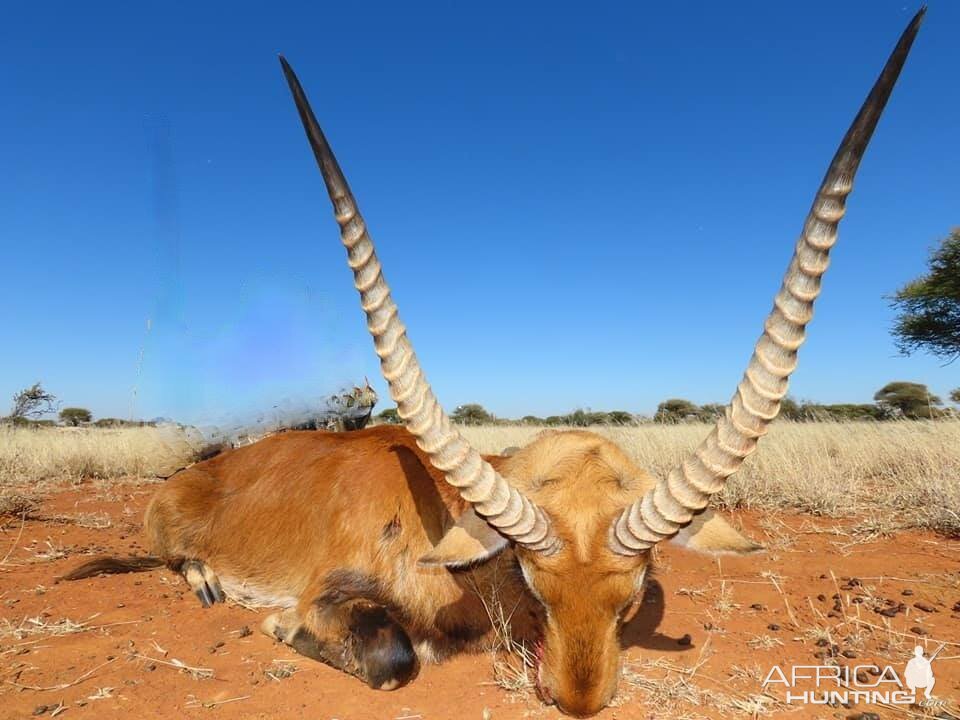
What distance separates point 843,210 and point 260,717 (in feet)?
11.5

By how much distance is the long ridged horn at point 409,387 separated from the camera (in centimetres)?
264

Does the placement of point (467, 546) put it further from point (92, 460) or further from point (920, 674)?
point (92, 460)

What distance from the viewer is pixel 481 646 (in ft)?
12.3

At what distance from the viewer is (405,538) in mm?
3928

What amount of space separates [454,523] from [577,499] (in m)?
1.10

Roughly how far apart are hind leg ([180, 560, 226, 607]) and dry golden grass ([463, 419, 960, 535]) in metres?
2.86

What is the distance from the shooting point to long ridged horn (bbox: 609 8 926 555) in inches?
89.3

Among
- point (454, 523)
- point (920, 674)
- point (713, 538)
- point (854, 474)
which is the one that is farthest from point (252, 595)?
point (854, 474)

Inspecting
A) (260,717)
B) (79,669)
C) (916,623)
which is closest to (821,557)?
(916,623)

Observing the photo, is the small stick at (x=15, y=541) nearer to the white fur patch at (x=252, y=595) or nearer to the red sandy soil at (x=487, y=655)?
the red sandy soil at (x=487, y=655)

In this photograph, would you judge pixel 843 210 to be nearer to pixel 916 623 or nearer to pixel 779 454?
pixel 916 623

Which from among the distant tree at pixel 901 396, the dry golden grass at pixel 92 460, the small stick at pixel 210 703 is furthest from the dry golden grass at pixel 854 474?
the distant tree at pixel 901 396

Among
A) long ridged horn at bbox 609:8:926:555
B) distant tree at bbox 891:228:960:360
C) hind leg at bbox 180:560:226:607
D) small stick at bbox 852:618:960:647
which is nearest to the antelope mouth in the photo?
long ridged horn at bbox 609:8:926:555

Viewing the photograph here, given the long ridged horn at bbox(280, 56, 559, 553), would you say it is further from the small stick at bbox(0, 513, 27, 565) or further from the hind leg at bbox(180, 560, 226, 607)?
the small stick at bbox(0, 513, 27, 565)
